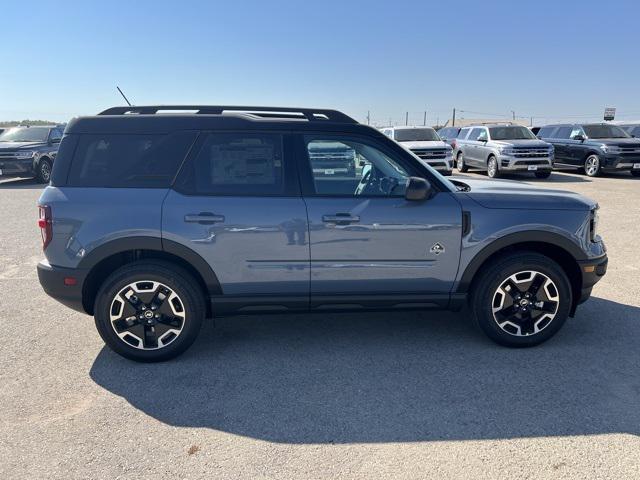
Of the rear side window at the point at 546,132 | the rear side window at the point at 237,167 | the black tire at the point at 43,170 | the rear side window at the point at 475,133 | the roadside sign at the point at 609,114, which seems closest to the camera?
the rear side window at the point at 237,167

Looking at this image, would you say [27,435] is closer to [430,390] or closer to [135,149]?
[135,149]

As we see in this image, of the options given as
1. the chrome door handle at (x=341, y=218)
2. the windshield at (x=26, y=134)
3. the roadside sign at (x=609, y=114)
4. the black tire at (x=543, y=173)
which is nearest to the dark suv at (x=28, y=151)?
the windshield at (x=26, y=134)

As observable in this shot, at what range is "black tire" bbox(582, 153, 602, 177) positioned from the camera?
1608 centimetres

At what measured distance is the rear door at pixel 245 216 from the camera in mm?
3543

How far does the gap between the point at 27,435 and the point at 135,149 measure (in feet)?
6.61

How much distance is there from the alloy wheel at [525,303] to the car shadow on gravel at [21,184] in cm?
1518

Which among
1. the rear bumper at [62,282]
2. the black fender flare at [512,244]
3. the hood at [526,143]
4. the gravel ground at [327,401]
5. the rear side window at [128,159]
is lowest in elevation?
the gravel ground at [327,401]

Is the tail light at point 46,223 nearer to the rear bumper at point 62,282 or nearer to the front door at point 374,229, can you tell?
the rear bumper at point 62,282

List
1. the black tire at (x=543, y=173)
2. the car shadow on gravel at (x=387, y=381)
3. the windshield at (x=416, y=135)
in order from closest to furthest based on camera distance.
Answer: the car shadow on gravel at (x=387, y=381)
the windshield at (x=416, y=135)
the black tire at (x=543, y=173)

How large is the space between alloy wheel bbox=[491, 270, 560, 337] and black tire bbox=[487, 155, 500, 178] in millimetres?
12634

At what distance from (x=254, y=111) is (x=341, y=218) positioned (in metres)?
1.29

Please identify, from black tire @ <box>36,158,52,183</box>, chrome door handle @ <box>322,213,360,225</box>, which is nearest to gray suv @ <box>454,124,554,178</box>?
chrome door handle @ <box>322,213,360,225</box>

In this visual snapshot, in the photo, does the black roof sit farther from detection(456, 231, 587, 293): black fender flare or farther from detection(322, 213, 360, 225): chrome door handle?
detection(456, 231, 587, 293): black fender flare

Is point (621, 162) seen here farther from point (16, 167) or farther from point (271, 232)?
point (16, 167)
